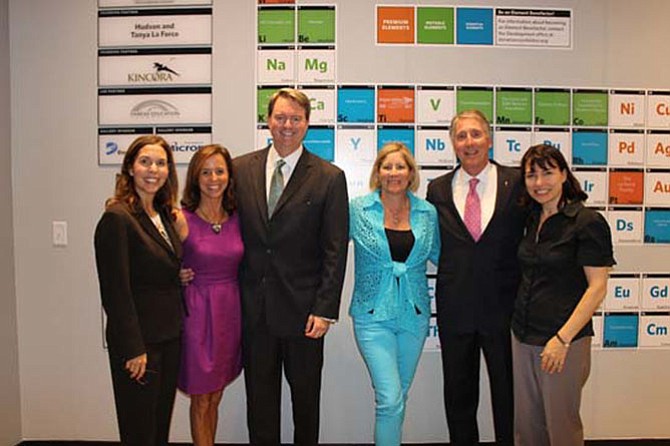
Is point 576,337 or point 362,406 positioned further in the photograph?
point 362,406

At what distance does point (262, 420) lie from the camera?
2186mm

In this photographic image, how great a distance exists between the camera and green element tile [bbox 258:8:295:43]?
288cm

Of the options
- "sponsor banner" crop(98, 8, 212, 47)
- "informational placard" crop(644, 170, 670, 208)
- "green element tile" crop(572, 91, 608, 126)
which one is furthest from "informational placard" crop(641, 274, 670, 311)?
"sponsor banner" crop(98, 8, 212, 47)

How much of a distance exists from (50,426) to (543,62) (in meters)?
3.67

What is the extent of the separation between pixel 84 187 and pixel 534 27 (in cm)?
285

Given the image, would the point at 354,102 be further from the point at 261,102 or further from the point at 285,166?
the point at 285,166

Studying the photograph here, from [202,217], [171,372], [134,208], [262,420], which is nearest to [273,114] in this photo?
[202,217]

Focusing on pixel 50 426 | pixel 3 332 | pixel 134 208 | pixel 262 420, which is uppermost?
pixel 134 208

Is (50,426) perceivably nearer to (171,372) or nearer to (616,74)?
(171,372)

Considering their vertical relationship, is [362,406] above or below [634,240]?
below

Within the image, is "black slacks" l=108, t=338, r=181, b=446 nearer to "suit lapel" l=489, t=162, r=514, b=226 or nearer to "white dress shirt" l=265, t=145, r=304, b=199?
"white dress shirt" l=265, t=145, r=304, b=199

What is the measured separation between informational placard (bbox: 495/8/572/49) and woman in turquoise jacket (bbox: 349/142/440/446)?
3.88ft

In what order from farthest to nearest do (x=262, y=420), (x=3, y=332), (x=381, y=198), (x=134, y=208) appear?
1. (x=3, y=332)
2. (x=381, y=198)
3. (x=262, y=420)
4. (x=134, y=208)

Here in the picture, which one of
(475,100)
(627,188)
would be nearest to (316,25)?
(475,100)
